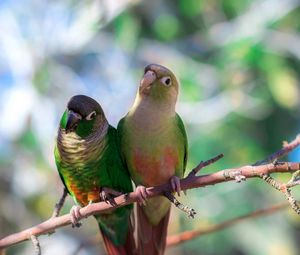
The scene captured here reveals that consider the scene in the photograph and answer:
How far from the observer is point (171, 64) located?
32.8 ft

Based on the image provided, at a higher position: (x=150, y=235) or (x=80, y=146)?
(x=80, y=146)

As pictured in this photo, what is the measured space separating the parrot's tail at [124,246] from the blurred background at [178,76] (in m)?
3.92

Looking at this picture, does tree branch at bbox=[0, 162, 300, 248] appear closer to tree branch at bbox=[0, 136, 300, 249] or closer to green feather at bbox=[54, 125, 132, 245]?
tree branch at bbox=[0, 136, 300, 249]

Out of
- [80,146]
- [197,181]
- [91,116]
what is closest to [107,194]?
[80,146]

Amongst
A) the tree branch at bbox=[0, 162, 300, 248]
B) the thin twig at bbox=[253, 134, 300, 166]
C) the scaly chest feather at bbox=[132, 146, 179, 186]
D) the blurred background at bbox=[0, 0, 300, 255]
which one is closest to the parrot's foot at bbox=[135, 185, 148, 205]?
the tree branch at bbox=[0, 162, 300, 248]

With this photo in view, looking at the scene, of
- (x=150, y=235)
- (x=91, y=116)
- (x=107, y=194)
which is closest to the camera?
(x=91, y=116)

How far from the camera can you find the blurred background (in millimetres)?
8500

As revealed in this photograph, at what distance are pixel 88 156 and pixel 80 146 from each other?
7 cm

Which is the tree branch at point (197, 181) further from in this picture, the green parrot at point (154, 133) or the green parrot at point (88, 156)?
the green parrot at point (154, 133)

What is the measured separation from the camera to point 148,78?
9.60ft

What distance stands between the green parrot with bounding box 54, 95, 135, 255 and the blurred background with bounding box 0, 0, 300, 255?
14.0ft

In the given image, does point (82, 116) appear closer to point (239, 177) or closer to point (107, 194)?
point (107, 194)

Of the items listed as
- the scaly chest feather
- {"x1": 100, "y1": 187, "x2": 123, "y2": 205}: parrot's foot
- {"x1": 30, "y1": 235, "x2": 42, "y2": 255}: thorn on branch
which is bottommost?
{"x1": 30, "y1": 235, "x2": 42, "y2": 255}: thorn on branch

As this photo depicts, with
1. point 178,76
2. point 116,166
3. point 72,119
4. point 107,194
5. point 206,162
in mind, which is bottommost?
point 206,162
